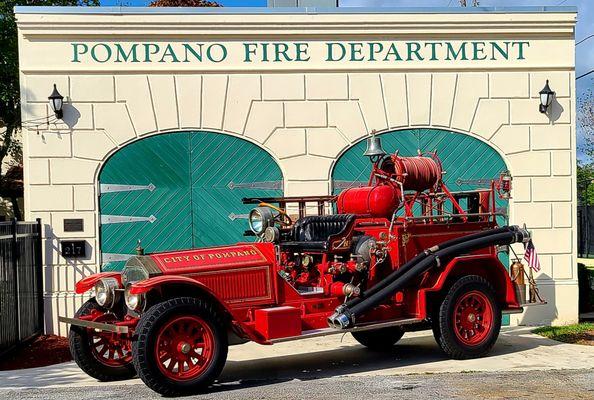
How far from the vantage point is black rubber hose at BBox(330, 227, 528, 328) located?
837 cm

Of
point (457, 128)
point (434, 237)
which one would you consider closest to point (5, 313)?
point (434, 237)

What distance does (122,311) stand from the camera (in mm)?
8281

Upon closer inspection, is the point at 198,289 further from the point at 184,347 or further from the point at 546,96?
the point at 546,96

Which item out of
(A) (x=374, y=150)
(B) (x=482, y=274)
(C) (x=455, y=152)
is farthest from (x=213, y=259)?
(C) (x=455, y=152)

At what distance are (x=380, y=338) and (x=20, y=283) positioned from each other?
474cm

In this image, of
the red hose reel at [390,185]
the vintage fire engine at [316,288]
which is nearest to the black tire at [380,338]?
the vintage fire engine at [316,288]

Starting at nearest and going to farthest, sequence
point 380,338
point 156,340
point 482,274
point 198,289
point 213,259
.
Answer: point 156,340 → point 198,289 → point 213,259 → point 482,274 → point 380,338

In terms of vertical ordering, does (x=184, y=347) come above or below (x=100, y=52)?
below

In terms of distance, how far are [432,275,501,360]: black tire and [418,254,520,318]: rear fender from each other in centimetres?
13

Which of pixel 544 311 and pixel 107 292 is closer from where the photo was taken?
pixel 107 292

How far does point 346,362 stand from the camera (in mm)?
9430

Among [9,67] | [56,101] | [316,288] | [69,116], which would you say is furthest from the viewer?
[9,67]

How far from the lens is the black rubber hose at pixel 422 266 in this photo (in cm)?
837

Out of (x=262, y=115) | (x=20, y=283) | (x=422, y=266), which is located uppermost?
(x=262, y=115)
